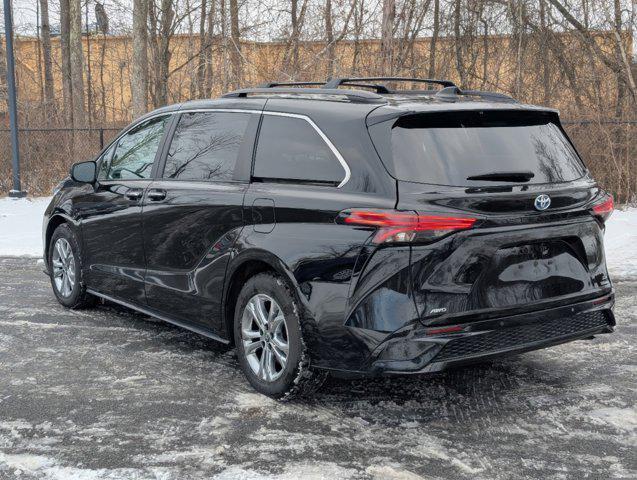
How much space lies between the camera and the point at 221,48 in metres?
20.5

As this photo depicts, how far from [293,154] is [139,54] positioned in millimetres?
14104

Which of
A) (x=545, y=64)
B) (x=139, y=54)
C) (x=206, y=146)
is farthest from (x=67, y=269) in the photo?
(x=545, y=64)

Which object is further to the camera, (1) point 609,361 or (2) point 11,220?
(2) point 11,220

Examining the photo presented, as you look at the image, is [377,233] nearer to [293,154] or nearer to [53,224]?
[293,154]

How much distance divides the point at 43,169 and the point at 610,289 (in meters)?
15.8

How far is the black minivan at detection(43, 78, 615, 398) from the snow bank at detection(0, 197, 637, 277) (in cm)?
448

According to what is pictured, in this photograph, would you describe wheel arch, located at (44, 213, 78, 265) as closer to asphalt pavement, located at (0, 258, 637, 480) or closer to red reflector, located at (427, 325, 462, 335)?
asphalt pavement, located at (0, 258, 637, 480)

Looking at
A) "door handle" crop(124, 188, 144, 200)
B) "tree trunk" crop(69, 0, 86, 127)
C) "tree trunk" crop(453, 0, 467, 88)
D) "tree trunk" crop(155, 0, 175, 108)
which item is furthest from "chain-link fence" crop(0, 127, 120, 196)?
"door handle" crop(124, 188, 144, 200)

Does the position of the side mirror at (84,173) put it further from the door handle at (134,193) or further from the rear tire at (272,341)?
the rear tire at (272,341)

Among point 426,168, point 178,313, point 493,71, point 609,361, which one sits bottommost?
point 609,361

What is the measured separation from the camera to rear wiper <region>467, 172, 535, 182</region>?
409cm

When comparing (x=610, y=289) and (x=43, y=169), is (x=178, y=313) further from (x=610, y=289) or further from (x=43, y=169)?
(x=43, y=169)

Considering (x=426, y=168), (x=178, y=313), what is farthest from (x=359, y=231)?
(x=178, y=313)

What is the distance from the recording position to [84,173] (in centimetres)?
641
